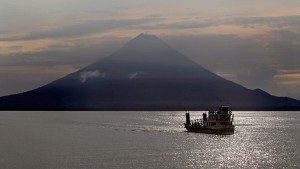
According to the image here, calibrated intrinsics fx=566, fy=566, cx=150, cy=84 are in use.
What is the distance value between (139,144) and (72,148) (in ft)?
44.4

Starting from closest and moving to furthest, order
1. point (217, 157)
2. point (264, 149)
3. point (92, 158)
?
point (92, 158), point (217, 157), point (264, 149)

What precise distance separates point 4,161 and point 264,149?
44191mm

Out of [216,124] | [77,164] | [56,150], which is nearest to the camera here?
[77,164]

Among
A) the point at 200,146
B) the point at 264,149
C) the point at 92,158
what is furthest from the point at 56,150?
the point at 264,149

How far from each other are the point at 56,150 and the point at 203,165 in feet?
87.8

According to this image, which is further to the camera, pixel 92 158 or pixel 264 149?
pixel 264 149

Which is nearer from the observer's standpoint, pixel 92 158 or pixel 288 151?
pixel 92 158

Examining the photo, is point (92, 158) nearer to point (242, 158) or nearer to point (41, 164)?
point (41, 164)

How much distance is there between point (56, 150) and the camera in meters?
86.8

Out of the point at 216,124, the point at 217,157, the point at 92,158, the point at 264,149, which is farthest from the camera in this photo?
the point at 216,124

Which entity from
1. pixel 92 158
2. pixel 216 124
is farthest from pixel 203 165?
pixel 216 124

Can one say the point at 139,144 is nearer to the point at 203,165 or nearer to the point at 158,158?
the point at 158,158

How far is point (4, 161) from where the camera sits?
238 ft

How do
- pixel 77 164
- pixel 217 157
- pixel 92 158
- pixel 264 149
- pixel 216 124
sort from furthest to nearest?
pixel 216 124 < pixel 264 149 < pixel 217 157 < pixel 92 158 < pixel 77 164
